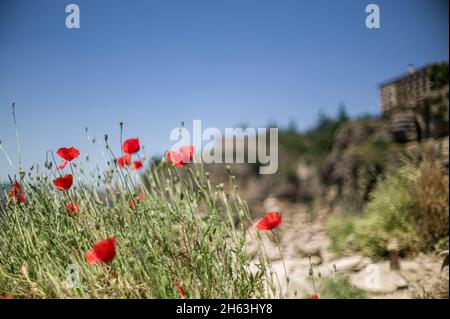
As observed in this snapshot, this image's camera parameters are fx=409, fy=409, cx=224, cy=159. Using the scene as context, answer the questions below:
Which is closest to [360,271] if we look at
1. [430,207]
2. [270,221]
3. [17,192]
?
[430,207]

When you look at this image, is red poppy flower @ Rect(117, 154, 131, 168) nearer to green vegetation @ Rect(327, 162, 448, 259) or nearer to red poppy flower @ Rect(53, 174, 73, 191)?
red poppy flower @ Rect(53, 174, 73, 191)

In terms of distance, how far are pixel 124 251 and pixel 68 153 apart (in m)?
0.49

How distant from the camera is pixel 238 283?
1533mm

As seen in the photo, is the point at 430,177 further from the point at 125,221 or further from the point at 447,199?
the point at 125,221

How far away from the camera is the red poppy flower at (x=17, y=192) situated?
167 cm

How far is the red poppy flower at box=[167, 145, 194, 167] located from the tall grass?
0.15 feet

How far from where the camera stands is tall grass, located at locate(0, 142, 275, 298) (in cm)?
137

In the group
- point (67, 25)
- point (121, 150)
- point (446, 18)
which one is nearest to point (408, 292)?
point (446, 18)

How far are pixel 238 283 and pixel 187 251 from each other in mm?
225

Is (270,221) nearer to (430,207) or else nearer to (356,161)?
(430,207)

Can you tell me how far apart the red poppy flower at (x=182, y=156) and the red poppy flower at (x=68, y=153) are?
40 cm

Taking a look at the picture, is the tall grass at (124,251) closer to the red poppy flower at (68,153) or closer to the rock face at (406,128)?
the red poppy flower at (68,153)

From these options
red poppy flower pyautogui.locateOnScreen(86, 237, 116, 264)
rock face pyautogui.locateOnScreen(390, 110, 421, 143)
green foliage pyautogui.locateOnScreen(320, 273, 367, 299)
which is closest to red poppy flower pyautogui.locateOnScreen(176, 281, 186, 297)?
red poppy flower pyautogui.locateOnScreen(86, 237, 116, 264)

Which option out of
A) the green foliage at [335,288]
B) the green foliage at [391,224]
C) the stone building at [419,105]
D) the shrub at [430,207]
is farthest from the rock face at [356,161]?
the green foliage at [335,288]
